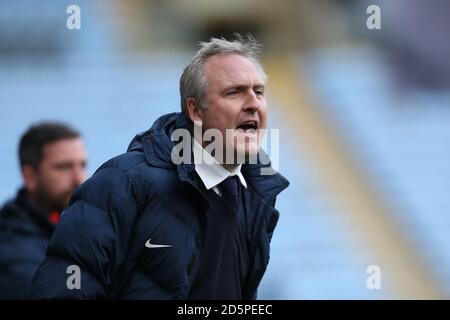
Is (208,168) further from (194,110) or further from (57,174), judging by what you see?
(57,174)

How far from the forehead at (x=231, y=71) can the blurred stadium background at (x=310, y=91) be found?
511cm

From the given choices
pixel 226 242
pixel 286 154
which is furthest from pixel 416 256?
pixel 226 242

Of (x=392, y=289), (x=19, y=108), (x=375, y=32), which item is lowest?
(x=392, y=289)

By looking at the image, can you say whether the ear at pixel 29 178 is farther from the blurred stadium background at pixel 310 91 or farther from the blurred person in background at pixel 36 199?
the blurred stadium background at pixel 310 91

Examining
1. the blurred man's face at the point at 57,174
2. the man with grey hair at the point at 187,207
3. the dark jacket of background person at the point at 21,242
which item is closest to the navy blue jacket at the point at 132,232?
the man with grey hair at the point at 187,207

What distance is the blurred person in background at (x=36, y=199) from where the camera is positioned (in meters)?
3.32

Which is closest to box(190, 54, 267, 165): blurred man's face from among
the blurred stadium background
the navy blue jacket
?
the navy blue jacket

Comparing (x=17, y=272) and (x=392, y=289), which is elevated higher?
(x=17, y=272)

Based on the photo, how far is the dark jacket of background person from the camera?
3279 millimetres

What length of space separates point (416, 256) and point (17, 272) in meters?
4.38

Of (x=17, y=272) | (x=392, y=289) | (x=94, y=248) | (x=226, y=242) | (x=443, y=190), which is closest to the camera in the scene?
(x=94, y=248)

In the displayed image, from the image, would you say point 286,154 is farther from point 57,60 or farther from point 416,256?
point 57,60

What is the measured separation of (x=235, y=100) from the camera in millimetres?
2156

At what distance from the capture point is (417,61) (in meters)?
7.85
